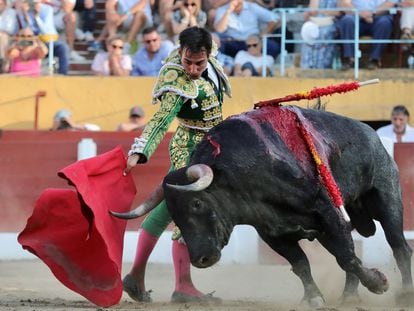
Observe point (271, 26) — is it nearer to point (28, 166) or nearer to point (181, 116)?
point (28, 166)

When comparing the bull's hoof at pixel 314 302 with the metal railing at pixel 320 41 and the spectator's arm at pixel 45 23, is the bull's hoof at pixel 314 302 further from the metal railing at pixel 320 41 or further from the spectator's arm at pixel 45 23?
the spectator's arm at pixel 45 23

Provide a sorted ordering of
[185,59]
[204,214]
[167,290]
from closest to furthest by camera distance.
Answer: [204,214] → [185,59] → [167,290]

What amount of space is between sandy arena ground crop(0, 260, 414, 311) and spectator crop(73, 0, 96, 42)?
2632mm

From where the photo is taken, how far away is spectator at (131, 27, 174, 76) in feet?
30.5

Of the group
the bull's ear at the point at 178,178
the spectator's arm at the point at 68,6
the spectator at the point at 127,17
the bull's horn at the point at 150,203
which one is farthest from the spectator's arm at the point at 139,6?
the bull's ear at the point at 178,178

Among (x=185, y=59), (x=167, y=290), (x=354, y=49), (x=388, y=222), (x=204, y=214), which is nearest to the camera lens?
(x=204, y=214)

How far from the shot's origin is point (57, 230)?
520cm

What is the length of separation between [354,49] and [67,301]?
4.86 meters

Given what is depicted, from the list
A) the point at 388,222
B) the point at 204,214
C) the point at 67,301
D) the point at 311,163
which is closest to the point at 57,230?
the point at 67,301

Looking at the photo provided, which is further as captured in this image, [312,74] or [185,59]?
[312,74]

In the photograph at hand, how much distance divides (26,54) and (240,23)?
6.05 ft

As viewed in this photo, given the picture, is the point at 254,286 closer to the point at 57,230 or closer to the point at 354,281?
the point at 354,281

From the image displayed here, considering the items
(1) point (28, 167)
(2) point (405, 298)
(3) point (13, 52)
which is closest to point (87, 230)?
(2) point (405, 298)

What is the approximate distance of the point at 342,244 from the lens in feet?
16.0
